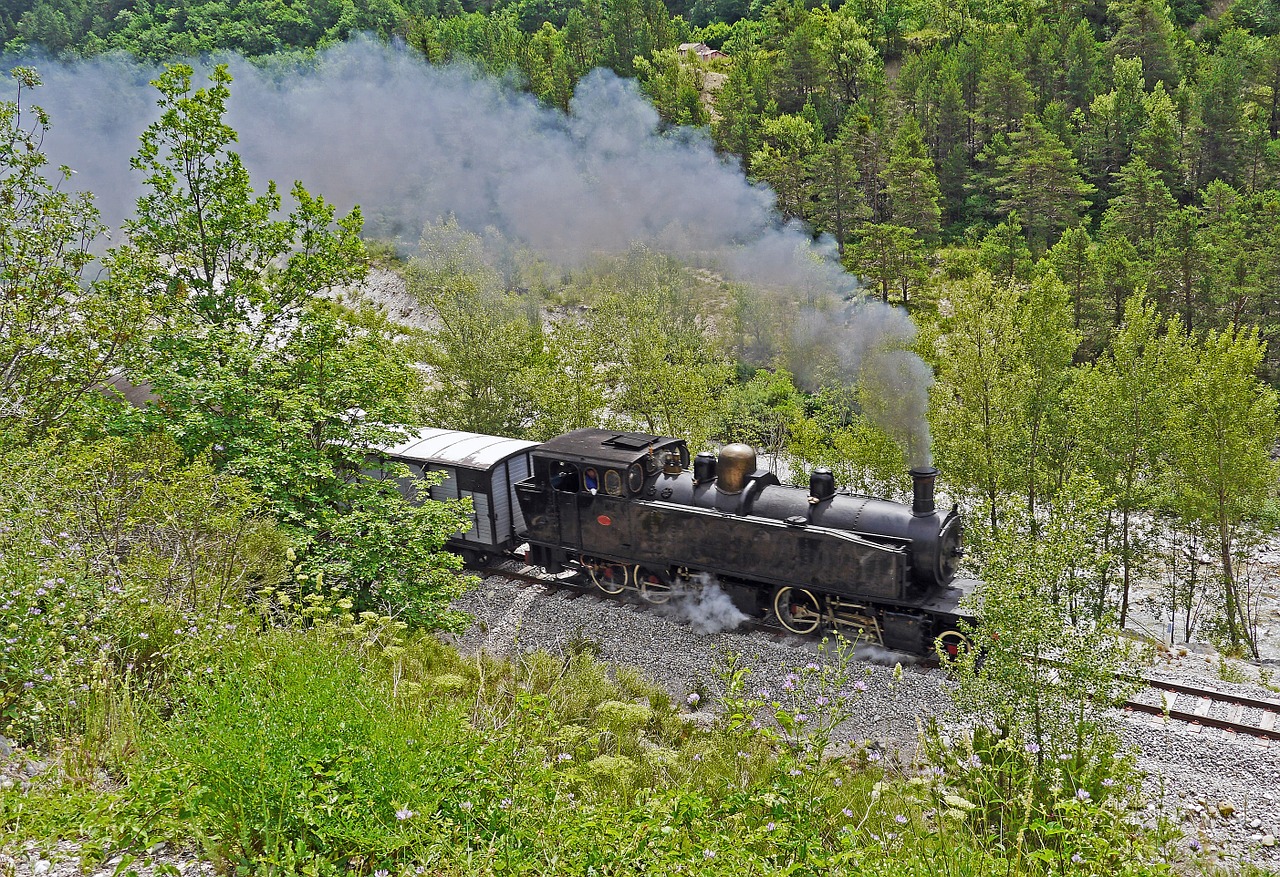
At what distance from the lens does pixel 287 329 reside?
14.0 meters

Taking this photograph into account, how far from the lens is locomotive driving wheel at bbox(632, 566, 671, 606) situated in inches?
579

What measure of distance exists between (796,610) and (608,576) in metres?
3.60

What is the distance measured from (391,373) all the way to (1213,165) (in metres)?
52.3

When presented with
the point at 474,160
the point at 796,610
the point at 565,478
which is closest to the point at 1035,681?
the point at 796,610

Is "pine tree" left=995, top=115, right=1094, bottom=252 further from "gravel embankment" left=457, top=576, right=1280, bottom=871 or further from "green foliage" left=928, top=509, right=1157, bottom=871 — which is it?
"green foliage" left=928, top=509, right=1157, bottom=871

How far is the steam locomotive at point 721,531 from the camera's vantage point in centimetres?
1248

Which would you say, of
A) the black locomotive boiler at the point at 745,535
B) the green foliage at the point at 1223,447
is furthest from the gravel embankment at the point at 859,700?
the green foliage at the point at 1223,447

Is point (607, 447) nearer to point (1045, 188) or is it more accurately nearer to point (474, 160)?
point (1045, 188)

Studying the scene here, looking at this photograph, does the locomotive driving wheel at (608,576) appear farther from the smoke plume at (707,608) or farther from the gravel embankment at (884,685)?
the smoke plume at (707,608)

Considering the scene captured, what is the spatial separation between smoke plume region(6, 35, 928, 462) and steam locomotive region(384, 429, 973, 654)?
22.4 meters

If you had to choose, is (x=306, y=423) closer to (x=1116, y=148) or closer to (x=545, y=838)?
(x=545, y=838)

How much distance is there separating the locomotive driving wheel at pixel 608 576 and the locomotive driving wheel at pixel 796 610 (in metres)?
3.00

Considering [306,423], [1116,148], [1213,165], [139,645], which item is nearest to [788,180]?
[1116,148]

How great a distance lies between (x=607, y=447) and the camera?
14.9 m
